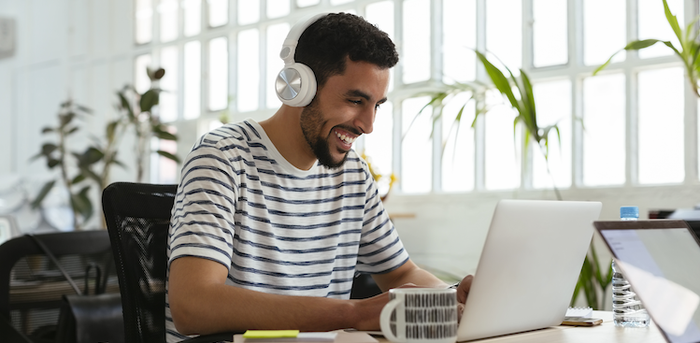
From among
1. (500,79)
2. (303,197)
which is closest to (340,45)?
(303,197)

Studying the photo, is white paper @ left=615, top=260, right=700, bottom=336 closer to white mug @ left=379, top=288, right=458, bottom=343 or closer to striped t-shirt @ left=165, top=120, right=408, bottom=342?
white mug @ left=379, top=288, right=458, bottom=343

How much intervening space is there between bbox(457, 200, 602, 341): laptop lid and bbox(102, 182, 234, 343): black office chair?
63 centimetres

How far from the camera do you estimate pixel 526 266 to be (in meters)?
Result: 1.03

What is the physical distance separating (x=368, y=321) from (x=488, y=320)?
0.62 ft

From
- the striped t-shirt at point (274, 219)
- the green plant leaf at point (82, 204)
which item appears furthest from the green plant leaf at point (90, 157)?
the striped t-shirt at point (274, 219)

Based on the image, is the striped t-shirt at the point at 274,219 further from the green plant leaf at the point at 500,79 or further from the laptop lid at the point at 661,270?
the green plant leaf at the point at 500,79

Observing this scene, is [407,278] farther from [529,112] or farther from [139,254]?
[529,112]

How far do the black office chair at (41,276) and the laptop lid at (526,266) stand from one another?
48.1 inches

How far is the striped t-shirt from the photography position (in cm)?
129

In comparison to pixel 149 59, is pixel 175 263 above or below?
below

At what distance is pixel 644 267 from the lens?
3.05ft

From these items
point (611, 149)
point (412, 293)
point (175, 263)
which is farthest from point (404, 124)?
point (412, 293)

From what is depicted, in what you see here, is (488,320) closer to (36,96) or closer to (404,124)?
(404,124)

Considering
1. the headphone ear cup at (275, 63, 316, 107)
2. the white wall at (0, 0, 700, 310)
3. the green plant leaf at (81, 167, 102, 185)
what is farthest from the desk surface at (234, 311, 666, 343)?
the white wall at (0, 0, 700, 310)
